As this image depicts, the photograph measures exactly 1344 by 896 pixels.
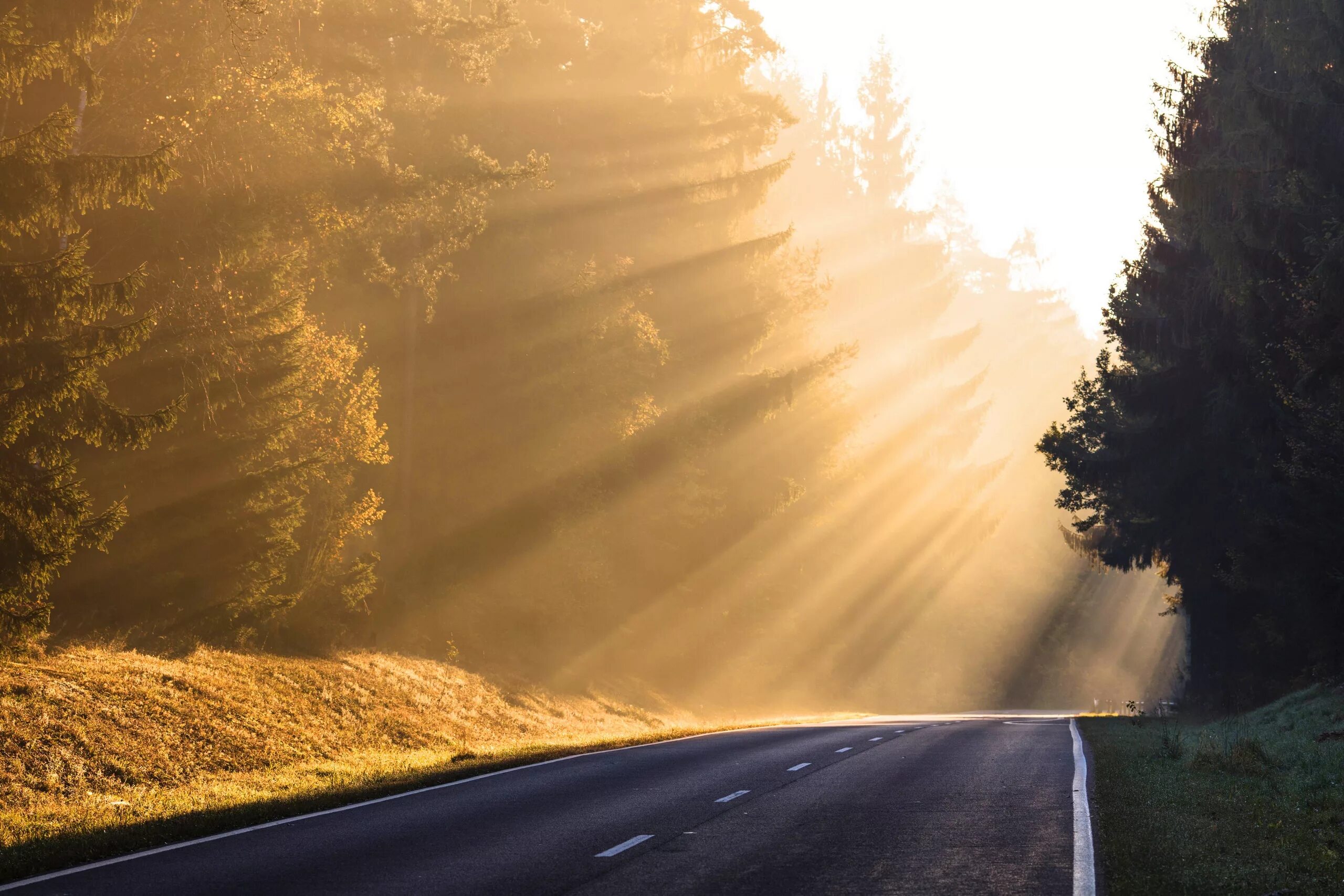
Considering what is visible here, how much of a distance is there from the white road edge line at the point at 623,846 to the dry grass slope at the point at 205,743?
171 inches

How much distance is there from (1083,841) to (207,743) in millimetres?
13191

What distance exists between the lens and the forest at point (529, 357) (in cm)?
2086

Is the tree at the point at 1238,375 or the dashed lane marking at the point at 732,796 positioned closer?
the dashed lane marking at the point at 732,796

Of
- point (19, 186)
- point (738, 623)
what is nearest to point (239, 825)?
point (19, 186)

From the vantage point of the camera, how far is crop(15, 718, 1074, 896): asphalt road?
9.20 m

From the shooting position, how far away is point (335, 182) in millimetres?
27234

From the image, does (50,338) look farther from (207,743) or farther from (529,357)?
(529,357)

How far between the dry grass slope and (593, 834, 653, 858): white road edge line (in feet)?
14.2

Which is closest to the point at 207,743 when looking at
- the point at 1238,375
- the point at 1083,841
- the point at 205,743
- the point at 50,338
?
the point at 205,743

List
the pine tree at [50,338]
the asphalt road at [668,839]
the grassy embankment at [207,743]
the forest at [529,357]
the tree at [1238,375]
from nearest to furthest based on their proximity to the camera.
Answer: the asphalt road at [668,839]
the grassy embankment at [207,743]
the pine tree at [50,338]
the forest at [529,357]
the tree at [1238,375]

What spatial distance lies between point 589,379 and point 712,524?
35.3 feet

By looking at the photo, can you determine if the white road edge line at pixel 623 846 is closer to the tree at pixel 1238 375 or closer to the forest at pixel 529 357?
the forest at pixel 529 357

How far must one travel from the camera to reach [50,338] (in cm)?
1673

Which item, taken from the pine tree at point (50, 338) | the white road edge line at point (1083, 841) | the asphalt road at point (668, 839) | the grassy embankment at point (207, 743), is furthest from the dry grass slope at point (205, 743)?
the white road edge line at point (1083, 841)
